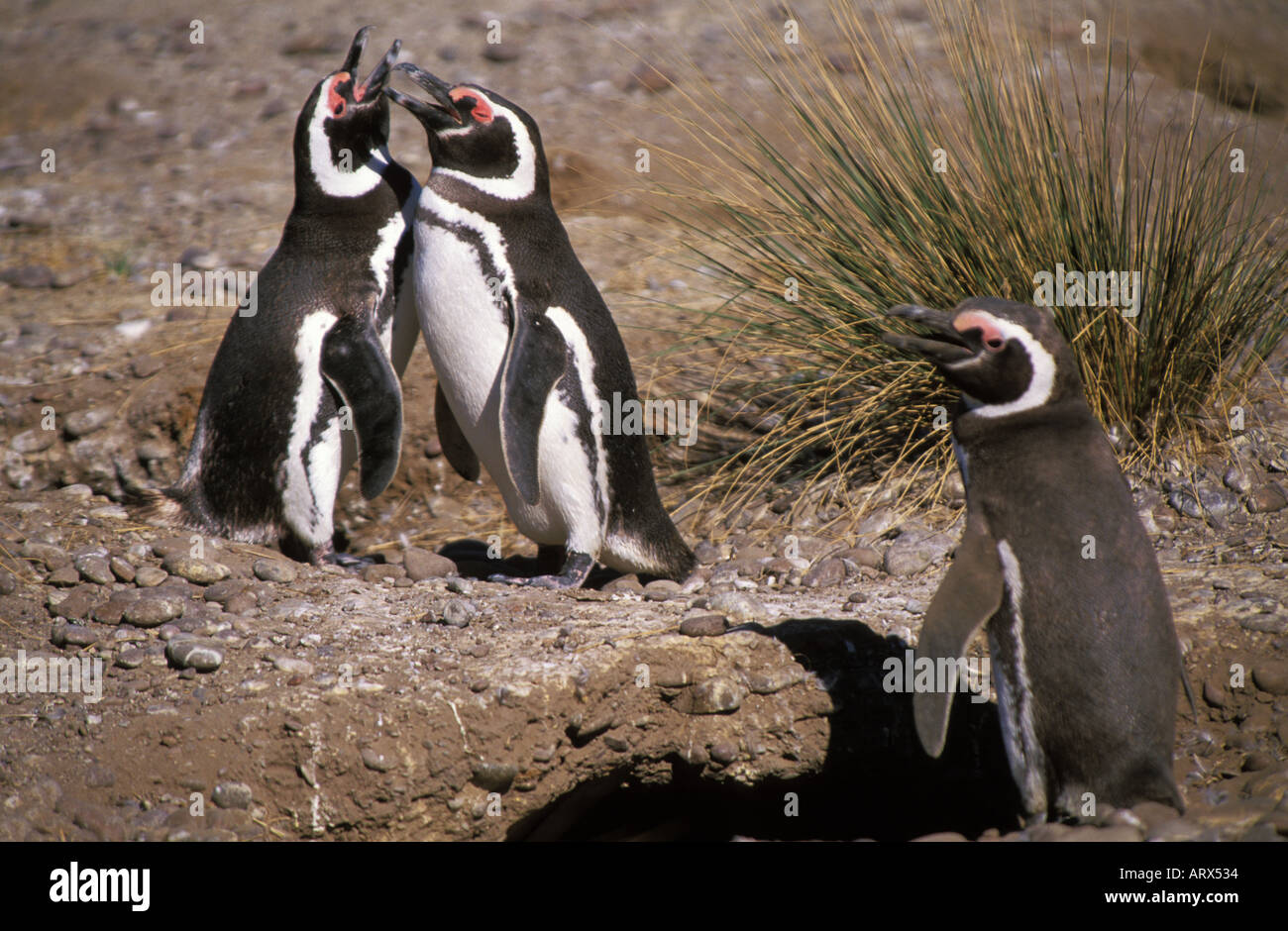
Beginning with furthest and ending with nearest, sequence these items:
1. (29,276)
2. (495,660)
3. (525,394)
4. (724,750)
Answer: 1. (29,276)
2. (525,394)
3. (724,750)
4. (495,660)

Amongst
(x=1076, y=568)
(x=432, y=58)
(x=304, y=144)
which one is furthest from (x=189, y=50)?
(x=1076, y=568)

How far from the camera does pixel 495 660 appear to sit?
243cm

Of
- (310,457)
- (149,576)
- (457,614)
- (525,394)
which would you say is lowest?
(457,614)

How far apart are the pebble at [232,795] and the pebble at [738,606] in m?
1.13

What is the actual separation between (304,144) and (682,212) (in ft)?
7.19

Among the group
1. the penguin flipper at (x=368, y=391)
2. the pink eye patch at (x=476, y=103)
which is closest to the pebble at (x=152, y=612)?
the penguin flipper at (x=368, y=391)

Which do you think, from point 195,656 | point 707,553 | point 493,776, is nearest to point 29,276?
point 195,656

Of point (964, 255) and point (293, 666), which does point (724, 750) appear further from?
point (964, 255)

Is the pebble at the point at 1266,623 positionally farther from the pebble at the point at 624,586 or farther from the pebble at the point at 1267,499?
the pebble at the point at 624,586

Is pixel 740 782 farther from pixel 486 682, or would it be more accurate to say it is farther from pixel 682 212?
pixel 682 212

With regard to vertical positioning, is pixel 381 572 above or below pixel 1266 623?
above

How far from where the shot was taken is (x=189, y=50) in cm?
733

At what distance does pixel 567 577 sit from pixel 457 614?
41 cm

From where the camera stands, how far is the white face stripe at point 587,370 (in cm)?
293
